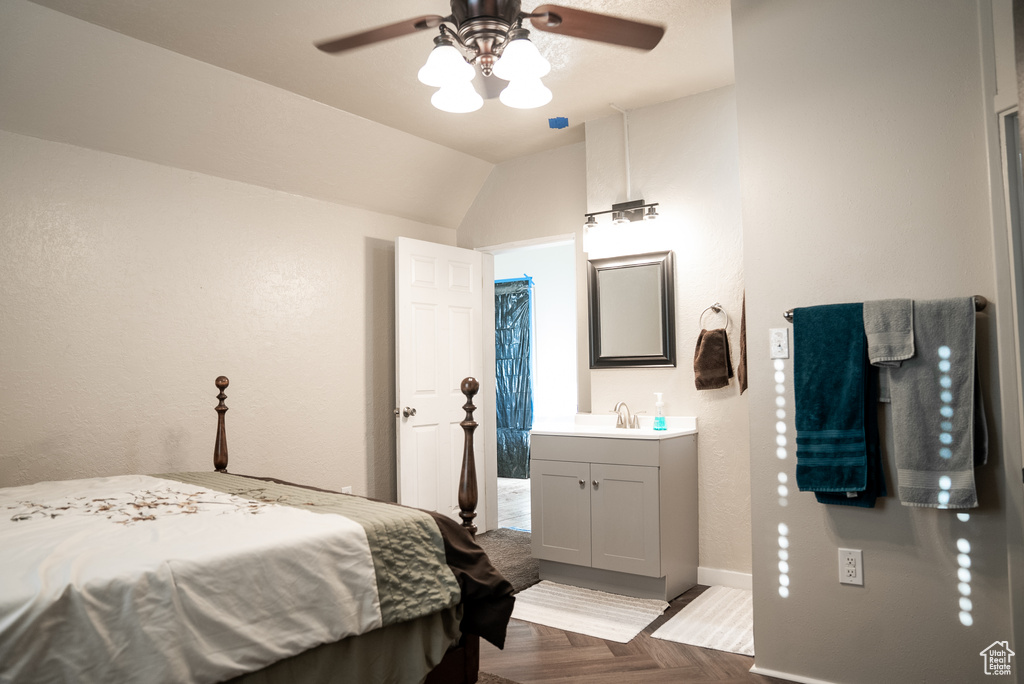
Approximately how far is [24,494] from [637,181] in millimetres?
3321

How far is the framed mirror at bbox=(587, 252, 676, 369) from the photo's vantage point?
3.75m

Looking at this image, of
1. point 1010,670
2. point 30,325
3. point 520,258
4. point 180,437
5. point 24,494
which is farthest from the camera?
point 520,258

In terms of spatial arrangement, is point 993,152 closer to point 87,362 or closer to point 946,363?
point 946,363

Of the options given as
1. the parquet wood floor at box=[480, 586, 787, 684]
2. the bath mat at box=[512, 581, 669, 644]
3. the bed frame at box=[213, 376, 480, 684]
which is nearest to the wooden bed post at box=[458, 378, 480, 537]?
the bed frame at box=[213, 376, 480, 684]

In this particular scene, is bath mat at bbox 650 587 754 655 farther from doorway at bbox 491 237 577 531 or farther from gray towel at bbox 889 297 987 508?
doorway at bbox 491 237 577 531

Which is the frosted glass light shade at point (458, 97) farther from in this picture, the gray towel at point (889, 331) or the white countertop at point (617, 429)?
the white countertop at point (617, 429)

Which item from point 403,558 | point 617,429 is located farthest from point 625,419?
point 403,558

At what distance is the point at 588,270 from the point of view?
4105 mm

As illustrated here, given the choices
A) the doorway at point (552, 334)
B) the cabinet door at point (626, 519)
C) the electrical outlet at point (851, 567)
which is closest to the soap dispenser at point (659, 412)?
the cabinet door at point (626, 519)

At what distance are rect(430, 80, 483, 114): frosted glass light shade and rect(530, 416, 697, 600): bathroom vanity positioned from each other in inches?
73.2

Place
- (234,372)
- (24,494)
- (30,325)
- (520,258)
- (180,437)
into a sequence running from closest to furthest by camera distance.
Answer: (24,494)
(30,325)
(180,437)
(234,372)
(520,258)

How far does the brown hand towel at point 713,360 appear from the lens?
11.5ft


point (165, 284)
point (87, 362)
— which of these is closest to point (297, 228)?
point (165, 284)

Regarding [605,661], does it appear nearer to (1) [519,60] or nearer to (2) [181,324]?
(1) [519,60]
